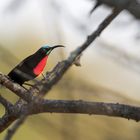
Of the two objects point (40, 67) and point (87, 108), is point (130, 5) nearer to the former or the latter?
point (87, 108)

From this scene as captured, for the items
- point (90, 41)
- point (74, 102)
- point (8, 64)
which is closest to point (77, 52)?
point (90, 41)

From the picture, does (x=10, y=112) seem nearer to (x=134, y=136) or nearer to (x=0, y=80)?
(x=0, y=80)

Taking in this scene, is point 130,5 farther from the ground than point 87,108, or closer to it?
farther from the ground

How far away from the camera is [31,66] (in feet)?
7.18

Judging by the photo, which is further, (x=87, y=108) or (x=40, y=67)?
(x=40, y=67)

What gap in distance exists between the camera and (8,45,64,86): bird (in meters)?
2.14

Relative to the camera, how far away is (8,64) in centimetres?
116

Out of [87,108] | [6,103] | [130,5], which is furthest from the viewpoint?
[6,103]

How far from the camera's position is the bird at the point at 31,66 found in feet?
7.02

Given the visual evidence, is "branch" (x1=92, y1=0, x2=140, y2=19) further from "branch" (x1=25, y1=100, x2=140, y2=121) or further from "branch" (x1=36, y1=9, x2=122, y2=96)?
"branch" (x1=25, y1=100, x2=140, y2=121)

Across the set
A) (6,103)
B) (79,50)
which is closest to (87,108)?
(6,103)

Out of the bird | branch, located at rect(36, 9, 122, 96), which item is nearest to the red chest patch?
the bird

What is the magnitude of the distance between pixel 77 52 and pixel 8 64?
0.27 m

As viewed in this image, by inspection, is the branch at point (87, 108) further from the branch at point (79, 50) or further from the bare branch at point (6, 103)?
the branch at point (79, 50)
